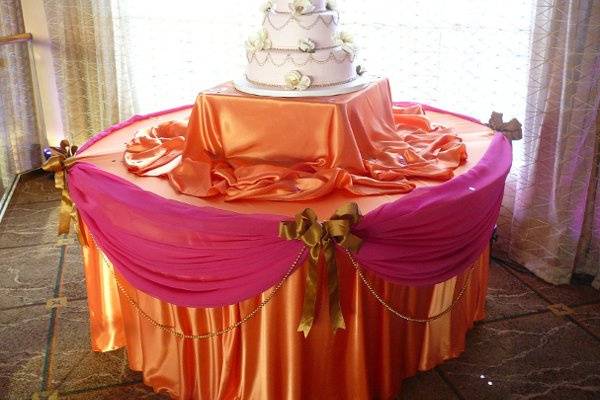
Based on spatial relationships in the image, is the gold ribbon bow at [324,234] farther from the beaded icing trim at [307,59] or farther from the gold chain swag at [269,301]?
the beaded icing trim at [307,59]

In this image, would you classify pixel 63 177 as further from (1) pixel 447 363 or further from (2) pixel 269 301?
(1) pixel 447 363

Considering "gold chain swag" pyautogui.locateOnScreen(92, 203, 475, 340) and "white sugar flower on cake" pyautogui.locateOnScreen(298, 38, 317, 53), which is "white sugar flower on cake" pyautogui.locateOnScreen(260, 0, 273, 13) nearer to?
"white sugar flower on cake" pyautogui.locateOnScreen(298, 38, 317, 53)

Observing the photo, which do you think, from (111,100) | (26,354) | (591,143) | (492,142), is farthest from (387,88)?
(111,100)

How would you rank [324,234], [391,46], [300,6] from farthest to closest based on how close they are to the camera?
[391,46] < [300,6] < [324,234]

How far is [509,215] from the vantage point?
254 cm

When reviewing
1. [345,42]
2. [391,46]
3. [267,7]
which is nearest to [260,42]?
[267,7]

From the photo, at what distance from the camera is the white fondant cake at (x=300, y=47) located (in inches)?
68.4

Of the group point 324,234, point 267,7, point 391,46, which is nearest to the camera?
point 324,234

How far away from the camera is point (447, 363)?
186cm

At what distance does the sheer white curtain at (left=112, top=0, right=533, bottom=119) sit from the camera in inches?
95.7
